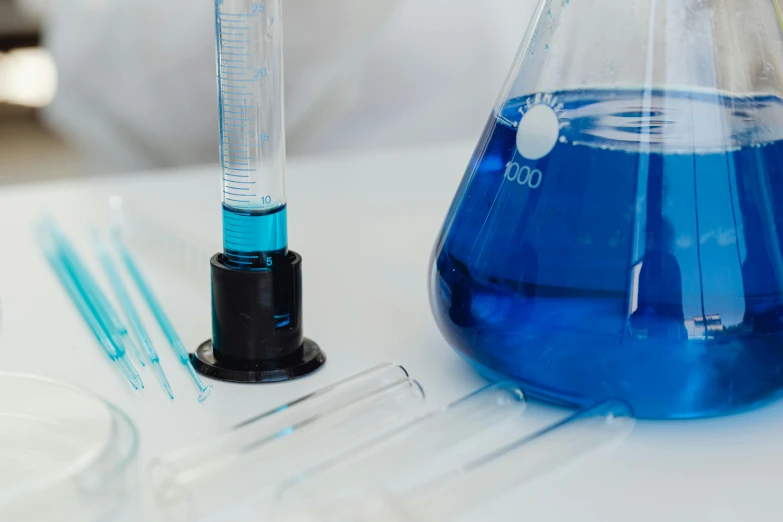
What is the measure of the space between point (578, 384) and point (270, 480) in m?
0.15

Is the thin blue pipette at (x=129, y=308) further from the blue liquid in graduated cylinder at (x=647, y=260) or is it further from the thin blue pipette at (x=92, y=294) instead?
the blue liquid in graduated cylinder at (x=647, y=260)

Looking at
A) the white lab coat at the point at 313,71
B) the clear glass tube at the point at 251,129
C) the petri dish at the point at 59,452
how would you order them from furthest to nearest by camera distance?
the white lab coat at the point at 313,71 < the clear glass tube at the point at 251,129 < the petri dish at the point at 59,452

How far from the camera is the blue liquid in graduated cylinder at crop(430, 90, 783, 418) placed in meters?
0.41

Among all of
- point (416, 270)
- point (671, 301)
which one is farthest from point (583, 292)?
point (416, 270)

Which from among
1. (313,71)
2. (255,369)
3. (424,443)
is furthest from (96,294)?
(313,71)

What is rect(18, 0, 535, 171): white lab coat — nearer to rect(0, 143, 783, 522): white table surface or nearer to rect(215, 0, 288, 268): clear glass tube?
rect(0, 143, 783, 522): white table surface

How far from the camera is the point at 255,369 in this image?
503mm

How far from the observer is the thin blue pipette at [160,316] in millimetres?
492

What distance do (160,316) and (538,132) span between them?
0.27m

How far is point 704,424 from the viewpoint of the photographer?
1.50 ft

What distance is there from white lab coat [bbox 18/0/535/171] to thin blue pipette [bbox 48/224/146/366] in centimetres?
62

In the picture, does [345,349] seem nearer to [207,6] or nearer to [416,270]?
[416,270]

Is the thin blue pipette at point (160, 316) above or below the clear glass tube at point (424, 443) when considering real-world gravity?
above

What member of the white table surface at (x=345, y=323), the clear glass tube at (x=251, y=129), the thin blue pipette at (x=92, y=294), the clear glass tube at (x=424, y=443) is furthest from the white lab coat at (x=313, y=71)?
the clear glass tube at (x=424, y=443)
